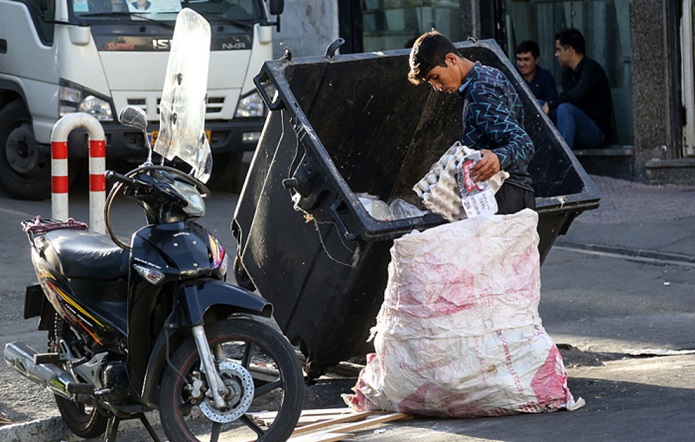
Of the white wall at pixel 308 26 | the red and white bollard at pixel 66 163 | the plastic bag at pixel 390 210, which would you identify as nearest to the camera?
the plastic bag at pixel 390 210

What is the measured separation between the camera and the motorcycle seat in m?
4.93

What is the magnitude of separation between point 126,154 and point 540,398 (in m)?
6.28

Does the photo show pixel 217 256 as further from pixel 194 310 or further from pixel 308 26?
pixel 308 26

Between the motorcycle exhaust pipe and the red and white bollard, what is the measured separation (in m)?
1.40

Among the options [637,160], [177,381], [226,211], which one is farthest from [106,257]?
[637,160]

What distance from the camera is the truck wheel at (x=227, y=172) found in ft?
39.3

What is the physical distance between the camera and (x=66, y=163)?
22.5 feet

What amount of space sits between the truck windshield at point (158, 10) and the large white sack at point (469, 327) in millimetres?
6204

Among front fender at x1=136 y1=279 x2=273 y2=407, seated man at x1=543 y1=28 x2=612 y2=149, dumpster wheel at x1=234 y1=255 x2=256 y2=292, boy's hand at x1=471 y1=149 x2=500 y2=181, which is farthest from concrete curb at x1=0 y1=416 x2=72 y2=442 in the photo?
seated man at x1=543 y1=28 x2=612 y2=149

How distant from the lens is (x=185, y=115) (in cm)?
509

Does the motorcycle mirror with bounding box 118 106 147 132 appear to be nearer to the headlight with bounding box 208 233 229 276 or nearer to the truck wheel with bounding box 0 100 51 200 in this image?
the headlight with bounding box 208 233 229 276

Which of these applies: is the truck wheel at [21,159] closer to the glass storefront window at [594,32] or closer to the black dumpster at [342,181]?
the glass storefront window at [594,32]

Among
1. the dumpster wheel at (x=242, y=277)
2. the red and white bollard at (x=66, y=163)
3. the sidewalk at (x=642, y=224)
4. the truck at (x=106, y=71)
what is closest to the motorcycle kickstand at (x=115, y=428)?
the dumpster wheel at (x=242, y=277)

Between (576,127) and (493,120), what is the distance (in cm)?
699
